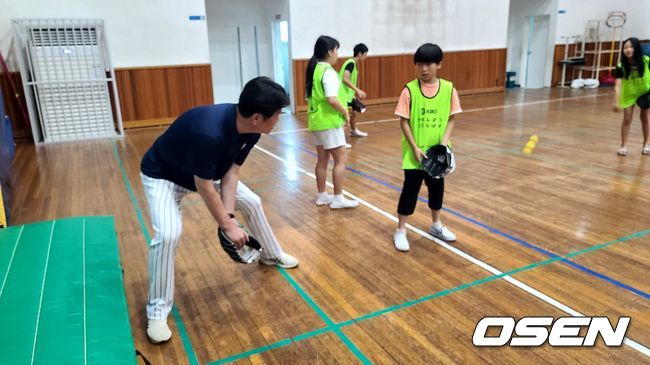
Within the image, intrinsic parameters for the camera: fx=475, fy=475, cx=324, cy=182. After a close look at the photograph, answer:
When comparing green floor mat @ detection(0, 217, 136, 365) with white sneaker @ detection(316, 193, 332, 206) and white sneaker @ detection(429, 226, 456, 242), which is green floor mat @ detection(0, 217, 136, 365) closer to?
white sneaker @ detection(316, 193, 332, 206)

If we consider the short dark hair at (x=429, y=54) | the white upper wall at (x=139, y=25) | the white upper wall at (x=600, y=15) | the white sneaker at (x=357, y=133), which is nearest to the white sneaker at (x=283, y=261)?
the short dark hair at (x=429, y=54)

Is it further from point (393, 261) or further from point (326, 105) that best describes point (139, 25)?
point (393, 261)

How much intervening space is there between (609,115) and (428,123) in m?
7.35

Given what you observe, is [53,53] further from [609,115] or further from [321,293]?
Answer: [609,115]

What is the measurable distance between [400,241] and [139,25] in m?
Result: 7.74

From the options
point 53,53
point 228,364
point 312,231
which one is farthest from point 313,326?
point 53,53

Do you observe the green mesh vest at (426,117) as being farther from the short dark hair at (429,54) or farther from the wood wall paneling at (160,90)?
the wood wall paneling at (160,90)

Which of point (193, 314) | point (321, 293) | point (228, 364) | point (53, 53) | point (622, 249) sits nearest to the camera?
point (228, 364)

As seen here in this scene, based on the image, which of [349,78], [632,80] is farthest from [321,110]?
[632,80]

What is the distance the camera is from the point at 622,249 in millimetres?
3248

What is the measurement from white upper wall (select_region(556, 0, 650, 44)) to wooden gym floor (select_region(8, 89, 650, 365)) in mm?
8884

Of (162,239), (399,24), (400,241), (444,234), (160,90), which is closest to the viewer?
(162,239)

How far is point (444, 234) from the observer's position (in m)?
3.49

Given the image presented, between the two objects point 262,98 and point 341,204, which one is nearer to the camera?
point 262,98
